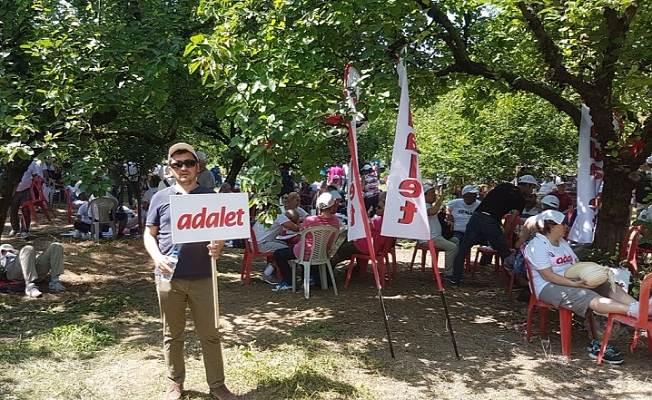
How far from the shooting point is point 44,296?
667 centimetres

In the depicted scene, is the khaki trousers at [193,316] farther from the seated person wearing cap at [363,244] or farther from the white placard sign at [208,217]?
the seated person wearing cap at [363,244]

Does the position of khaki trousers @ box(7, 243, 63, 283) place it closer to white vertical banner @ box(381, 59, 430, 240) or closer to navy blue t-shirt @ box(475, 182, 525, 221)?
white vertical banner @ box(381, 59, 430, 240)

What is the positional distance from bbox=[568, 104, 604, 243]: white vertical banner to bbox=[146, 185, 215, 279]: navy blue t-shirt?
4282 millimetres

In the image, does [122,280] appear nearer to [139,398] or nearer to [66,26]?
[66,26]

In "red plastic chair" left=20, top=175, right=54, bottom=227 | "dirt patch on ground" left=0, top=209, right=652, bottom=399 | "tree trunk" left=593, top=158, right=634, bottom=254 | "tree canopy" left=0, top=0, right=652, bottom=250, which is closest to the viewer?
"dirt patch on ground" left=0, top=209, right=652, bottom=399

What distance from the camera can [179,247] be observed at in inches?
145

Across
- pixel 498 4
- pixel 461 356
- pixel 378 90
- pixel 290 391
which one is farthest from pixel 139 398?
pixel 498 4

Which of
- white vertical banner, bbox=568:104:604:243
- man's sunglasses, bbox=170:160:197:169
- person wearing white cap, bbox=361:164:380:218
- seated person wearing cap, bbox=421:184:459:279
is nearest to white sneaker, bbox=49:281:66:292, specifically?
man's sunglasses, bbox=170:160:197:169

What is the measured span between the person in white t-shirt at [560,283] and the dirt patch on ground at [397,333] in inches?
19.1

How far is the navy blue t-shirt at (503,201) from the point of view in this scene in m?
7.18

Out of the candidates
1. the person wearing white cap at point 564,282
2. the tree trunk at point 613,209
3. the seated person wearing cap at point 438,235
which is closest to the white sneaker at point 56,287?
the seated person wearing cap at point 438,235

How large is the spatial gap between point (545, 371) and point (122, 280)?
5.53 metres

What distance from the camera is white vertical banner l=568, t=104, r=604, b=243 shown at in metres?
6.05

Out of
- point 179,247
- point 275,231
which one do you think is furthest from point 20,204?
point 179,247
